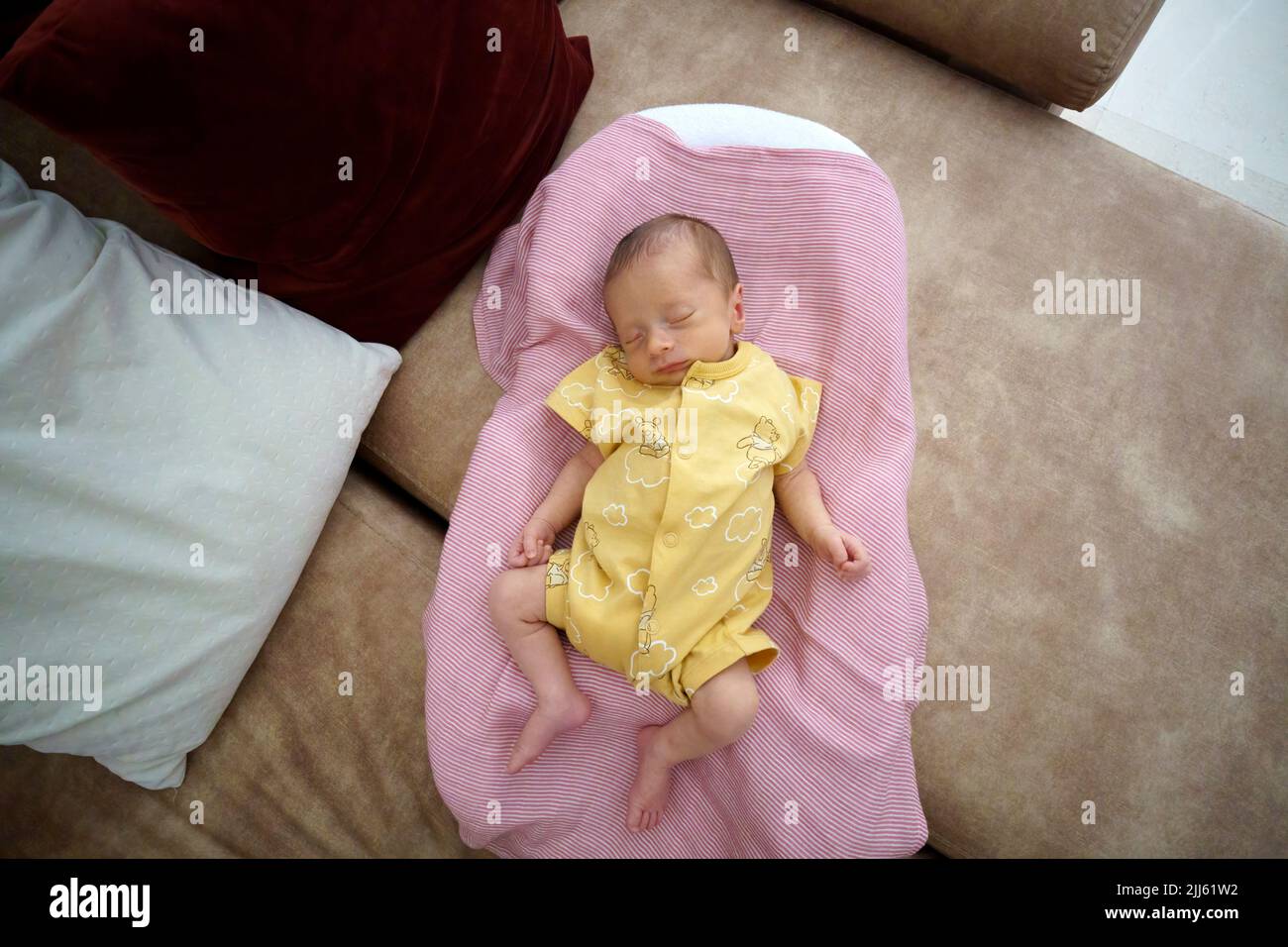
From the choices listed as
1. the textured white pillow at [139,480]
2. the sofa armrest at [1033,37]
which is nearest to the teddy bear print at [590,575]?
the textured white pillow at [139,480]

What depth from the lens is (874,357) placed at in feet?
4.06

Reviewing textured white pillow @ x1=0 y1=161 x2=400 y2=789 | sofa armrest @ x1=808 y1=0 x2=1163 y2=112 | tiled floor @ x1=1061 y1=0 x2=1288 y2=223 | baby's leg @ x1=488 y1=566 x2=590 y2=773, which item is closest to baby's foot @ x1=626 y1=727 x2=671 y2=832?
baby's leg @ x1=488 y1=566 x2=590 y2=773

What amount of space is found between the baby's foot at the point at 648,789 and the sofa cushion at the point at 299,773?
0.28 meters

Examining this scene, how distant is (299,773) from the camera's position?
1.21m

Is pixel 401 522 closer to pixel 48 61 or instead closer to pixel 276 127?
pixel 276 127

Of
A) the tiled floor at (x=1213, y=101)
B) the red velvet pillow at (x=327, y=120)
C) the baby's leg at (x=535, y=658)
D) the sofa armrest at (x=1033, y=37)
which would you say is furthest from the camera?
the tiled floor at (x=1213, y=101)

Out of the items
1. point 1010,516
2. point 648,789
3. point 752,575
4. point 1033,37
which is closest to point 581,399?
point 752,575

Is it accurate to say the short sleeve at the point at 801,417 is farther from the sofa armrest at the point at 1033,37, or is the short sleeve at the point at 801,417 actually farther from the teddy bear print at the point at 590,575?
the sofa armrest at the point at 1033,37

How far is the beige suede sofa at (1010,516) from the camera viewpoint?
1142mm

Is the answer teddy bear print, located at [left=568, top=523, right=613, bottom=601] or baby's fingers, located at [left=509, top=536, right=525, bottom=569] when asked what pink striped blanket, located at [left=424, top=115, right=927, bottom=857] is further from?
teddy bear print, located at [left=568, top=523, right=613, bottom=601]

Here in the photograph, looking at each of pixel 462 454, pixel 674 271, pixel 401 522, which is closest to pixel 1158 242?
pixel 674 271

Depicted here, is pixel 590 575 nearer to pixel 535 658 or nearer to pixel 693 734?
pixel 535 658

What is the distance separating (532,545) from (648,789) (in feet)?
1.34

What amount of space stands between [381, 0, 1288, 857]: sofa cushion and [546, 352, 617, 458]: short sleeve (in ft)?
0.74
